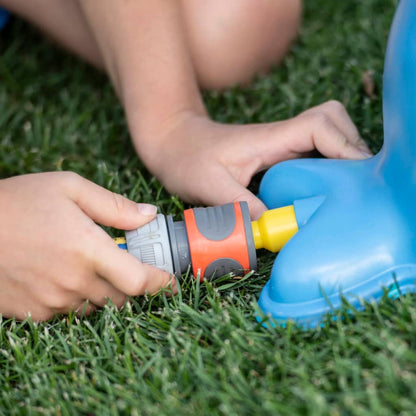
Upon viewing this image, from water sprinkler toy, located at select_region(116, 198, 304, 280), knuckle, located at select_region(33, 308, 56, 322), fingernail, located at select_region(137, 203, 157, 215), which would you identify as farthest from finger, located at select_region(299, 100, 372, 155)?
knuckle, located at select_region(33, 308, 56, 322)

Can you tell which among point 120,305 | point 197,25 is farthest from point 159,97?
point 120,305

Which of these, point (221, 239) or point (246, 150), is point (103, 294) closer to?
point (221, 239)

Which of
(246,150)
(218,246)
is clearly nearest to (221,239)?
(218,246)

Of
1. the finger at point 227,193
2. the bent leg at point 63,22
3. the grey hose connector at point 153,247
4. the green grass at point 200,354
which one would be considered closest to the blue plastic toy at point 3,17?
the bent leg at point 63,22

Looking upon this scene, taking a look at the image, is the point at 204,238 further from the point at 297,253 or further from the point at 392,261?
the point at 392,261

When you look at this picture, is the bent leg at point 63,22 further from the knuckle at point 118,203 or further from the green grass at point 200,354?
the knuckle at point 118,203

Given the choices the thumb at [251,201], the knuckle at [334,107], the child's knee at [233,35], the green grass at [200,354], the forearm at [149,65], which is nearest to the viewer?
the green grass at [200,354]

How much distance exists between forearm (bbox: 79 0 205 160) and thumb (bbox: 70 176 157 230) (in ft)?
1.02

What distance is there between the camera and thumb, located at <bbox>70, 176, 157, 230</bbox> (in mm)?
908

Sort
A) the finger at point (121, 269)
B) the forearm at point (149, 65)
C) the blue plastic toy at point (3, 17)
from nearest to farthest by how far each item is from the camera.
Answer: the finger at point (121, 269) < the forearm at point (149, 65) < the blue plastic toy at point (3, 17)

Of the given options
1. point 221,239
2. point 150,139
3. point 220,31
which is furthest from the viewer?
point 220,31

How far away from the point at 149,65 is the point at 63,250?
20.9 inches

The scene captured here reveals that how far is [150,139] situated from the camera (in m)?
1.22

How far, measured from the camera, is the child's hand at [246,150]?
1.04 metres
